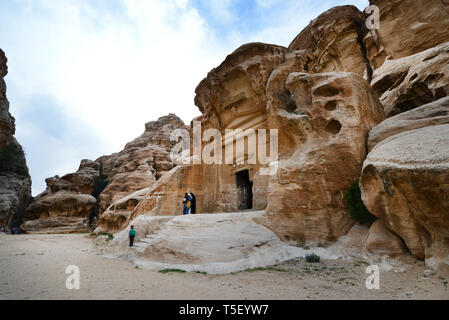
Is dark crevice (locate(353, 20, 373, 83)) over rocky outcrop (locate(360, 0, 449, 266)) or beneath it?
over

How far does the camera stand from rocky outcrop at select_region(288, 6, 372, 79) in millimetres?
18953

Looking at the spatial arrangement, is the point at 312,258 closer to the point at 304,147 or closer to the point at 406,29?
the point at 304,147

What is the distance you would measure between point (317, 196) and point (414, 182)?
3.19m

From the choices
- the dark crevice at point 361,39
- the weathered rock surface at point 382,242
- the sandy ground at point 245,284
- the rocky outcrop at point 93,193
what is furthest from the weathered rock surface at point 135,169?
the dark crevice at point 361,39

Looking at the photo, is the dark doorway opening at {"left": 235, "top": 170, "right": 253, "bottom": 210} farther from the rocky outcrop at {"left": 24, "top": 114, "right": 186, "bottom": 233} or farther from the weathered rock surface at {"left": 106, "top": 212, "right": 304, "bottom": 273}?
the rocky outcrop at {"left": 24, "top": 114, "right": 186, "bottom": 233}

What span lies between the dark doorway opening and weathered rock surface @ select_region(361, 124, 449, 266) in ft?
27.7

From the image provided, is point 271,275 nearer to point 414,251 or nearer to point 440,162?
point 414,251

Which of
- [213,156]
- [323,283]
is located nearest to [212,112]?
[213,156]

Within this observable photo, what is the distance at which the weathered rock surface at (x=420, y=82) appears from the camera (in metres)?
9.27

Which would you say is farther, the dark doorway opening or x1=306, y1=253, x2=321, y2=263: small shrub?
the dark doorway opening

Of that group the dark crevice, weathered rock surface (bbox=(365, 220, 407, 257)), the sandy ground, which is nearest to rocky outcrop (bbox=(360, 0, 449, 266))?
weathered rock surface (bbox=(365, 220, 407, 257))

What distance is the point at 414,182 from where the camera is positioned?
4996 mm

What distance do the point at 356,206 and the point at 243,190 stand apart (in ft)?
24.9

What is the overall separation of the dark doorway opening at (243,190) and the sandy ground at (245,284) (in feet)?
24.5
